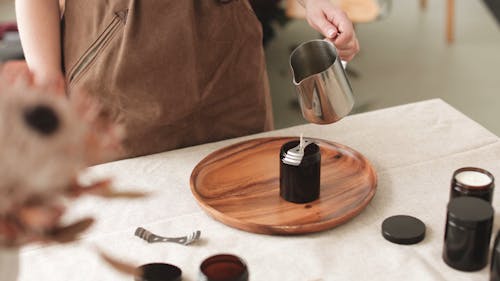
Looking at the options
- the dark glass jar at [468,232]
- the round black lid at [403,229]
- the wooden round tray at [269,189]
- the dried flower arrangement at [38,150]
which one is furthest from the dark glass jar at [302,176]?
the dried flower arrangement at [38,150]

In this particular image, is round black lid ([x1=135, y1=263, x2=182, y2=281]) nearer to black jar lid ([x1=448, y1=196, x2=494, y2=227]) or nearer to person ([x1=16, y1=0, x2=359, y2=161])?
black jar lid ([x1=448, y1=196, x2=494, y2=227])

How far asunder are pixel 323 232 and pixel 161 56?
48 centimetres

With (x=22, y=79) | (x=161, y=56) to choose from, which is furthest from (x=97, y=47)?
(x=22, y=79)

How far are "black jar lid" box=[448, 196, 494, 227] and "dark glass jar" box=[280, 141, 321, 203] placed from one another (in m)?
0.23

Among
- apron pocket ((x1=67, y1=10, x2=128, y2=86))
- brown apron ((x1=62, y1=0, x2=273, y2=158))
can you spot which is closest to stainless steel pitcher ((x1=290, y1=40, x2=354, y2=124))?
brown apron ((x1=62, y1=0, x2=273, y2=158))

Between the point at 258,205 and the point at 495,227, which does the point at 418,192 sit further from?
the point at 258,205

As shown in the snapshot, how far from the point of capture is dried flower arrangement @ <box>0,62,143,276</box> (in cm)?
48

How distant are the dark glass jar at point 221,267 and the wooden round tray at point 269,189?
0.55 ft

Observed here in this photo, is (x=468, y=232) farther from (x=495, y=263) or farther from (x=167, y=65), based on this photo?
(x=167, y=65)

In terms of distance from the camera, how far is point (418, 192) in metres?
1.10

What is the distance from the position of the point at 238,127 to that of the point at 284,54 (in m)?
2.32

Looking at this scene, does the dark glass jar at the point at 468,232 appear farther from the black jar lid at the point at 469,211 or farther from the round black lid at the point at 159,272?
the round black lid at the point at 159,272

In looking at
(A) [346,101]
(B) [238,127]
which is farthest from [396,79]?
(A) [346,101]

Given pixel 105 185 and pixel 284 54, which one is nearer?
pixel 105 185
